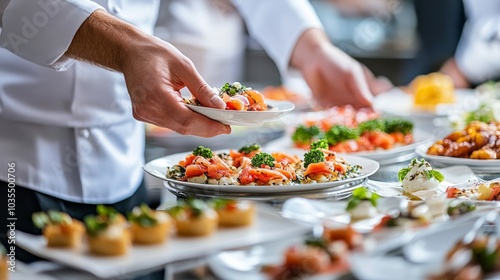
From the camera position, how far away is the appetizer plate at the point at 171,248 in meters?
1.13

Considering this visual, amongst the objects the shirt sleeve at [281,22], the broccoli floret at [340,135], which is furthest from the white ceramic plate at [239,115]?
the shirt sleeve at [281,22]

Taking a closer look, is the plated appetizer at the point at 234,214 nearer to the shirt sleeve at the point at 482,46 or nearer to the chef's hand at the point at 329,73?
the chef's hand at the point at 329,73

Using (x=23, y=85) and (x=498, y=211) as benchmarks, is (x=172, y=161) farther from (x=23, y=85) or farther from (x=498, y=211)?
(x=498, y=211)

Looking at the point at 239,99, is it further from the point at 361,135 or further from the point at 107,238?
the point at 361,135

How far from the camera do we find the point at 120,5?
2275mm

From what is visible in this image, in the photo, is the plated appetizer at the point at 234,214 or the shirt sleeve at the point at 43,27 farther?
the shirt sleeve at the point at 43,27

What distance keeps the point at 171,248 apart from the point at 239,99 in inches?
27.9

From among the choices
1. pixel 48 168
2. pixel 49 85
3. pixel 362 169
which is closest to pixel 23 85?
pixel 49 85

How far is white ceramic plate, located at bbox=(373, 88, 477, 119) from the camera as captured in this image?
3389 mm

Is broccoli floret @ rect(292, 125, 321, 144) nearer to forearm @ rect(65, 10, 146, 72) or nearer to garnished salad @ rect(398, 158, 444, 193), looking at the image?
garnished salad @ rect(398, 158, 444, 193)

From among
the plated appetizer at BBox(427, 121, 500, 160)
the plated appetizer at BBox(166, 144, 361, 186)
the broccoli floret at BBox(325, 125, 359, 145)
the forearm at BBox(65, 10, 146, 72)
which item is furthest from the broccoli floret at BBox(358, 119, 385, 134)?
the forearm at BBox(65, 10, 146, 72)

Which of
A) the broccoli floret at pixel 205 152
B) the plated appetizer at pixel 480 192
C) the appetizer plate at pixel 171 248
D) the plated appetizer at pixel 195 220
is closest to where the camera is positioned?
the appetizer plate at pixel 171 248

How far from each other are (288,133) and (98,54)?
123 cm

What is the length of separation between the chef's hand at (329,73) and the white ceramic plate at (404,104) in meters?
0.57
